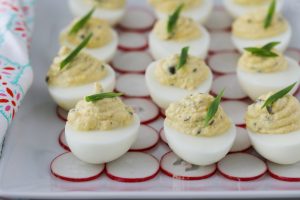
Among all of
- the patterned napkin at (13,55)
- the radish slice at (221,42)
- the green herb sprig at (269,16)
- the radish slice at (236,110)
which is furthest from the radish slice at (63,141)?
the green herb sprig at (269,16)

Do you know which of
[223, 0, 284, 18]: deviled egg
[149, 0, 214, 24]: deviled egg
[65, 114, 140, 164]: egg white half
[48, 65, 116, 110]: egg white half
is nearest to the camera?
[65, 114, 140, 164]: egg white half

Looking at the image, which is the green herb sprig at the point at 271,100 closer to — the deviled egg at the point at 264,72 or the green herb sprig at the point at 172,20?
the deviled egg at the point at 264,72

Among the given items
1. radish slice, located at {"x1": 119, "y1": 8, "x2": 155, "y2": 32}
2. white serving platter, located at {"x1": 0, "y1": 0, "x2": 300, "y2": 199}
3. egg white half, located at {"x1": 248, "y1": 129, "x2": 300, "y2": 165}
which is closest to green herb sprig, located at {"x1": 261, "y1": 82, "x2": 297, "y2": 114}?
egg white half, located at {"x1": 248, "y1": 129, "x2": 300, "y2": 165}

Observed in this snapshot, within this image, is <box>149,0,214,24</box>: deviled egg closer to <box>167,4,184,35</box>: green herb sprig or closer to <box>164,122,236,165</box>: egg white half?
<box>167,4,184,35</box>: green herb sprig

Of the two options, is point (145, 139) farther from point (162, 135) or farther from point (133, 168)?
point (133, 168)

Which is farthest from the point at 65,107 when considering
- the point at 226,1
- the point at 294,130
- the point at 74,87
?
the point at 226,1

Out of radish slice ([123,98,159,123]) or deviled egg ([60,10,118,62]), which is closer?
radish slice ([123,98,159,123])
